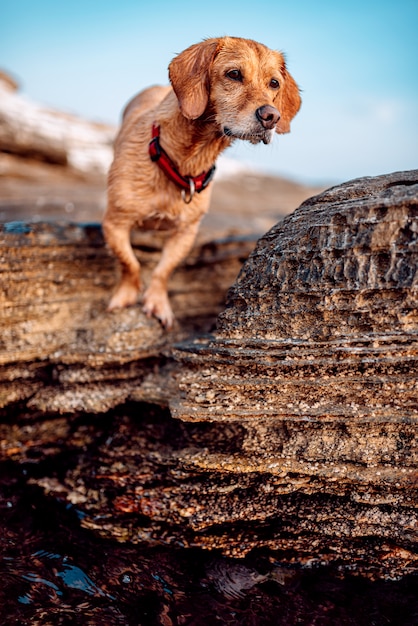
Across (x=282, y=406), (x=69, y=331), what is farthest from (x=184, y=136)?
(x=282, y=406)

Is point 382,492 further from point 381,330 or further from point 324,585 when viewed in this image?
point 381,330

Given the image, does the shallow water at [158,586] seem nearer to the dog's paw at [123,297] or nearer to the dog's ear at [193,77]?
the dog's paw at [123,297]

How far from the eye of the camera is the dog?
13.5 ft

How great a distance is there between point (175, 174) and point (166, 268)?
101 cm

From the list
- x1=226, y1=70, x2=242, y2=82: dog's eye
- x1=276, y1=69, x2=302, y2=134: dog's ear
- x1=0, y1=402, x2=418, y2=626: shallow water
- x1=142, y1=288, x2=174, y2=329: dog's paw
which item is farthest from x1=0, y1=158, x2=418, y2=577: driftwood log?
x1=226, y1=70, x2=242, y2=82: dog's eye

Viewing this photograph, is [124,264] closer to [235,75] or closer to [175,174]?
[175,174]

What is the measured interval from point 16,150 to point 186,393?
10.0 meters

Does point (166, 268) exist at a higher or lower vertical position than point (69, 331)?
higher

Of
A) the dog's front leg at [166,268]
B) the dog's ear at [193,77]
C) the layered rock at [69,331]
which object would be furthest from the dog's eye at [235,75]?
the layered rock at [69,331]

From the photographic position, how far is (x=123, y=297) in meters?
5.54

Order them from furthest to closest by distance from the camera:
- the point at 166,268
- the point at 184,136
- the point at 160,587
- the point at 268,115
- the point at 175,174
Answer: the point at 166,268
the point at 175,174
the point at 184,136
the point at 268,115
the point at 160,587

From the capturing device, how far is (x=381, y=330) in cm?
369

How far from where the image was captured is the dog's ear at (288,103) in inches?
182

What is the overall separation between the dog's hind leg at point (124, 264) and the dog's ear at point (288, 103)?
1707mm
